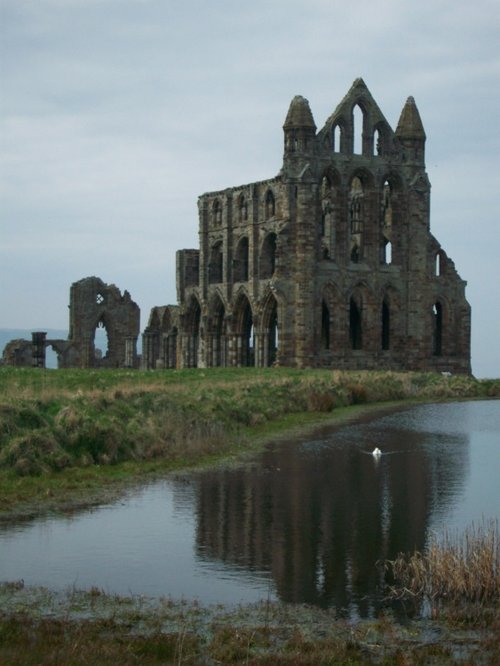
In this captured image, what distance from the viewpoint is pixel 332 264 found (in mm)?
68125

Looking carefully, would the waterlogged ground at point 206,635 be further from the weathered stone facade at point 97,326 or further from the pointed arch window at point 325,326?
the weathered stone facade at point 97,326

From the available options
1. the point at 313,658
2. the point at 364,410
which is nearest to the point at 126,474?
the point at 313,658

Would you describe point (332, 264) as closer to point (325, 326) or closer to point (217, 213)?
point (325, 326)

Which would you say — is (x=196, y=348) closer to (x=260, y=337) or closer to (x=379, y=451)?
(x=260, y=337)

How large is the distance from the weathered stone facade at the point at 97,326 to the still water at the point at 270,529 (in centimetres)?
5292

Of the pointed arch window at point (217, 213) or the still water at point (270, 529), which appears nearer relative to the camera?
the still water at point (270, 529)

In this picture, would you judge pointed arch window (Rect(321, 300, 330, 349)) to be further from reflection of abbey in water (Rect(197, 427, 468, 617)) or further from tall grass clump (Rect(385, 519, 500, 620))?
tall grass clump (Rect(385, 519, 500, 620))

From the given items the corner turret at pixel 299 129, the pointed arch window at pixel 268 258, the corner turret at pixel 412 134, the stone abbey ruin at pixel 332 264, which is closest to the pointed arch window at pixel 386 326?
the stone abbey ruin at pixel 332 264

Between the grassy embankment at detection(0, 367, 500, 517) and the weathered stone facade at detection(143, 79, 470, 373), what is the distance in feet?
65.3

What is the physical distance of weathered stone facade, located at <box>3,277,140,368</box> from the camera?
79562 mm

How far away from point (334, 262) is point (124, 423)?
41967 millimetres

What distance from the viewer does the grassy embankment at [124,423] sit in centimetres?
2223

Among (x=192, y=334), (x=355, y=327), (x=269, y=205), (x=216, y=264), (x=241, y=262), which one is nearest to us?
(x=269, y=205)

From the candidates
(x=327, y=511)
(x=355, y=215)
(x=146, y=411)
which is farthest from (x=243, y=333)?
(x=327, y=511)
